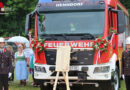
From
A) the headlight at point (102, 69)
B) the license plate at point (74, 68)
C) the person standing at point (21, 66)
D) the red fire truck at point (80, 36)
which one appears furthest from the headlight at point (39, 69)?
the person standing at point (21, 66)

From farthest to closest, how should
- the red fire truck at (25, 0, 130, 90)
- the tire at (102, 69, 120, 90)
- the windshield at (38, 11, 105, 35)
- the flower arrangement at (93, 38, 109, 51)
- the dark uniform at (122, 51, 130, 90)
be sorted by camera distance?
the tire at (102, 69, 120, 90) → the windshield at (38, 11, 105, 35) → the red fire truck at (25, 0, 130, 90) → the flower arrangement at (93, 38, 109, 51) → the dark uniform at (122, 51, 130, 90)

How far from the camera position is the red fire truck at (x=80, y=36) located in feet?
34.6

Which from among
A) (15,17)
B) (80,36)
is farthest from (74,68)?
(15,17)

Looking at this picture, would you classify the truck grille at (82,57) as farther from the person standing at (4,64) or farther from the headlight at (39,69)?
the person standing at (4,64)

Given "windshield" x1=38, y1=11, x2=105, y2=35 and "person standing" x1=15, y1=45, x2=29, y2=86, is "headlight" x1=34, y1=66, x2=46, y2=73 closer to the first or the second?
"windshield" x1=38, y1=11, x2=105, y2=35

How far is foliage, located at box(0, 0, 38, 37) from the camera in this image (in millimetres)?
37188

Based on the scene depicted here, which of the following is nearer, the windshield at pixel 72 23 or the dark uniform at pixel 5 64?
the dark uniform at pixel 5 64

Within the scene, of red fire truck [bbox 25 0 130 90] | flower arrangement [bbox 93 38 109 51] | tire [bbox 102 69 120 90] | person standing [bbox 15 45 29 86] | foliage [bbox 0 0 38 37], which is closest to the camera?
flower arrangement [bbox 93 38 109 51]

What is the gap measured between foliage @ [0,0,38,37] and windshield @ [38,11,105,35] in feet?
85.3

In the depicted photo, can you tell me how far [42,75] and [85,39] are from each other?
5.46 ft

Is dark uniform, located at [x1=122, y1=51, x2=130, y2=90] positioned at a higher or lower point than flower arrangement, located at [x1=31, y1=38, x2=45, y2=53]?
lower

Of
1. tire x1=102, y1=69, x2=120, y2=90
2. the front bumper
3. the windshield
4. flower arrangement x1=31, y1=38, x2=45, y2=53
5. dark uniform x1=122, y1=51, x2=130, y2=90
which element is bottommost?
tire x1=102, y1=69, x2=120, y2=90

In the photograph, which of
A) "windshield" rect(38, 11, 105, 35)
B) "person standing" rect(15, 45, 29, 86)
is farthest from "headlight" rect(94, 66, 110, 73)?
"person standing" rect(15, 45, 29, 86)

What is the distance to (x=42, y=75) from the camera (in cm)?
1084
